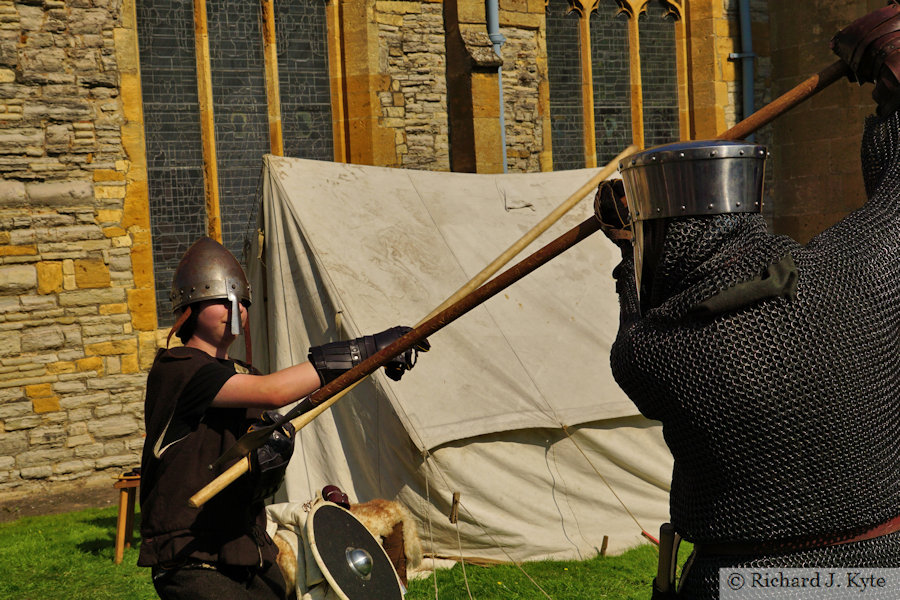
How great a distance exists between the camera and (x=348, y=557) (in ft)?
11.4

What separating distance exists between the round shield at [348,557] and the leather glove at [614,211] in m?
1.77

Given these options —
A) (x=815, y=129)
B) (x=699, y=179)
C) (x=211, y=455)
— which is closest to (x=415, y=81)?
(x=815, y=129)

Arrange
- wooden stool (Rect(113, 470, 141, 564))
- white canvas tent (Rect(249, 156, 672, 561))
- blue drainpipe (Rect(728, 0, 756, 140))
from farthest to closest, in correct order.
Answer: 1. blue drainpipe (Rect(728, 0, 756, 140))
2. wooden stool (Rect(113, 470, 141, 564))
3. white canvas tent (Rect(249, 156, 672, 561))

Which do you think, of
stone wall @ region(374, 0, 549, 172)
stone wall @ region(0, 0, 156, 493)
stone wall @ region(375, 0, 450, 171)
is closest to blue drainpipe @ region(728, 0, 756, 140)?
stone wall @ region(374, 0, 549, 172)

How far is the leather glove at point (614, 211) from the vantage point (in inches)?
83.2

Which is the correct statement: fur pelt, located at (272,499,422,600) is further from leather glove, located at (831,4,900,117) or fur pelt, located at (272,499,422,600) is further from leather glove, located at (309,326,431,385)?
leather glove, located at (831,4,900,117)

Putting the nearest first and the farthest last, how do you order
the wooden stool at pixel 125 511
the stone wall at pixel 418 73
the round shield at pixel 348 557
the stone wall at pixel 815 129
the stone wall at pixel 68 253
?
the round shield at pixel 348 557
the wooden stool at pixel 125 511
the stone wall at pixel 68 253
the stone wall at pixel 418 73
the stone wall at pixel 815 129

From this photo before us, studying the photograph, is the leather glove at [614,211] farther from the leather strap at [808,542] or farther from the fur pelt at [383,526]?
the fur pelt at [383,526]

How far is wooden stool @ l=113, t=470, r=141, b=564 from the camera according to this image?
5.59m

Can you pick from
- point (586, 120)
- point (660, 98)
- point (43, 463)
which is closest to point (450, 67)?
point (586, 120)

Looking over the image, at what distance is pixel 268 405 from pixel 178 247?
6194 mm

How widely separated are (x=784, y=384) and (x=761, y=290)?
0.59 feet

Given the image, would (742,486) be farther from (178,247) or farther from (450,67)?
(450,67)

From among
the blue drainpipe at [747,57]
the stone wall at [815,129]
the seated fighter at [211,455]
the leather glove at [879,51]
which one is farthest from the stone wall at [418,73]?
the leather glove at [879,51]
